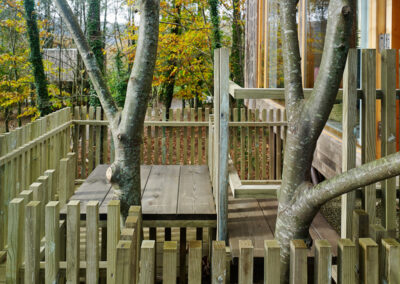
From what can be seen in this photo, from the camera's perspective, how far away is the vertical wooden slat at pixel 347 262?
2.04 m

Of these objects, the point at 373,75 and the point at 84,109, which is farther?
the point at 84,109

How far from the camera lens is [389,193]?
10.1 feet

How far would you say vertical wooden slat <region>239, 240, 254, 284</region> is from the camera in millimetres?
2068

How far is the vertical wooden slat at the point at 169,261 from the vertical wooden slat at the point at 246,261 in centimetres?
28

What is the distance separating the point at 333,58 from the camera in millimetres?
2357

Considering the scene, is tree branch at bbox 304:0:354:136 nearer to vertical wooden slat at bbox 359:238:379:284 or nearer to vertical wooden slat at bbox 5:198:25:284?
vertical wooden slat at bbox 359:238:379:284

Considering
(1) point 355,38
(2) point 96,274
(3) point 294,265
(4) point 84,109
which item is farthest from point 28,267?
(4) point 84,109

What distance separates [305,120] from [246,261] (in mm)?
831

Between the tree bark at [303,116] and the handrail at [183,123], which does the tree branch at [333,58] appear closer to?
the tree bark at [303,116]

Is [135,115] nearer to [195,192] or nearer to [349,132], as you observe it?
[195,192]

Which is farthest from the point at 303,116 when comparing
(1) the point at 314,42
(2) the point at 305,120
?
(1) the point at 314,42

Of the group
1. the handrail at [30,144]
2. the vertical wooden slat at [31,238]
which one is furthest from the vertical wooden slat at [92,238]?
the handrail at [30,144]

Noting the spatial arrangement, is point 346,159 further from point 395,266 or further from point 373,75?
point 395,266

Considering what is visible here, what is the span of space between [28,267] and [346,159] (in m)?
1.83
